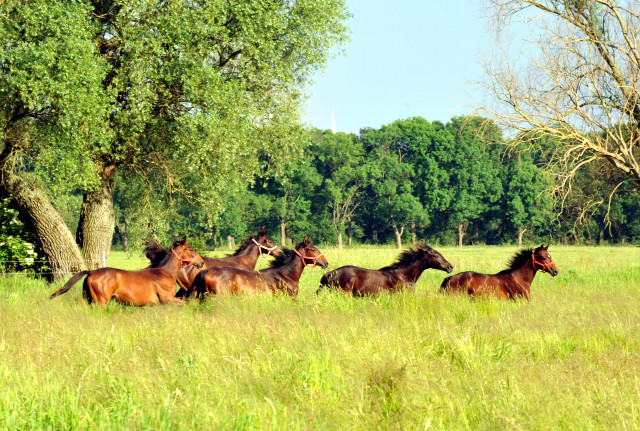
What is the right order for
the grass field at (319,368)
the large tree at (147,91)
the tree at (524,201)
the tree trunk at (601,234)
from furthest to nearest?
the tree at (524,201) → the tree trunk at (601,234) → the large tree at (147,91) → the grass field at (319,368)

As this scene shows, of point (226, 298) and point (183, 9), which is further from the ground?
point (183, 9)

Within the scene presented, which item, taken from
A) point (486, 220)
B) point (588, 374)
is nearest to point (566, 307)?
point (588, 374)

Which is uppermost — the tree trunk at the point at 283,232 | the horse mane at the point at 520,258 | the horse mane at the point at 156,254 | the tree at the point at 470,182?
the tree at the point at 470,182

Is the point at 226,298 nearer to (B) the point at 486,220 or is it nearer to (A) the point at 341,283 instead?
(A) the point at 341,283

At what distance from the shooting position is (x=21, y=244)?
19.1m

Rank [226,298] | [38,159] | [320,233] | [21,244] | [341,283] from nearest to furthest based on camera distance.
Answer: [226,298]
[341,283]
[38,159]
[21,244]
[320,233]

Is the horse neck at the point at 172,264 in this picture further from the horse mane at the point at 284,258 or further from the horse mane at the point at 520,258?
the horse mane at the point at 520,258

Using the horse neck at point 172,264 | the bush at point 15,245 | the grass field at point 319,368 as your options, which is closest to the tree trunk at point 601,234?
the bush at point 15,245

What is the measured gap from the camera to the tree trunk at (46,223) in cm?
1842

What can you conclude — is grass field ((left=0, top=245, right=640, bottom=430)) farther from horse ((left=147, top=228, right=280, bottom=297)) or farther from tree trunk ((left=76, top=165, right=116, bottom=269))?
tree trunk ((left=76, top=165, right=116, bottom=269))

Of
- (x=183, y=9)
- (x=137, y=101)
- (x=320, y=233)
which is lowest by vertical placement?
(x=320, y=233)

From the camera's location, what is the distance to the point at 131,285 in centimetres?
1177

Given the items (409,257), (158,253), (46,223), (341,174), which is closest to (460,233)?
(341,174)

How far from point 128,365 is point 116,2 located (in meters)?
13.6
